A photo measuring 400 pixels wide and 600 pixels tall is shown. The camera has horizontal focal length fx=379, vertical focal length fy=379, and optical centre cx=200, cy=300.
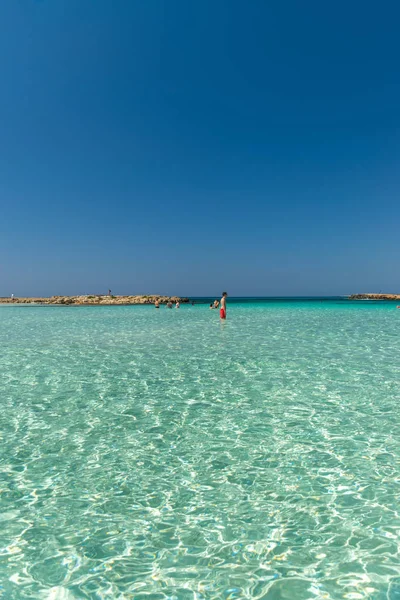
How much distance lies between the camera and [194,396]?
9430 mm

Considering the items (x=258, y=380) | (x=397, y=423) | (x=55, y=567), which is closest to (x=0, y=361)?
(x=258, y=380)

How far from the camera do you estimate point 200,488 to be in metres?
5.05

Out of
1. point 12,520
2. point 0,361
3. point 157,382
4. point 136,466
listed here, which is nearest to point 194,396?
point 157,382

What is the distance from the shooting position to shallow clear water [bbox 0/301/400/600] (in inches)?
138

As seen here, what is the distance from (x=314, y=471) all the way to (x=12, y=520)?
3.98 metres

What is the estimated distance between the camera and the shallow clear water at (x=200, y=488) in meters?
3.51

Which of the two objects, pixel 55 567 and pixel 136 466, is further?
pixel 136 466

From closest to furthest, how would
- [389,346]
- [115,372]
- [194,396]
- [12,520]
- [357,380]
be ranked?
[12,520] < [194,396] < [357,380] < [115,372] < [389,346]

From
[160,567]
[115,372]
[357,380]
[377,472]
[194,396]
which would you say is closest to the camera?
[160,567]

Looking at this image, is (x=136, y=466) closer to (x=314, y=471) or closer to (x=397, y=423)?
(x=314, y=471)

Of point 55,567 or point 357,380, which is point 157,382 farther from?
point 55,567

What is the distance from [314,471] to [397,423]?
9.47 ft

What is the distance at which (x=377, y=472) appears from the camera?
17.8 feet

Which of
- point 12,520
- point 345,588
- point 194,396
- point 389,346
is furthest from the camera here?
point 389,346
